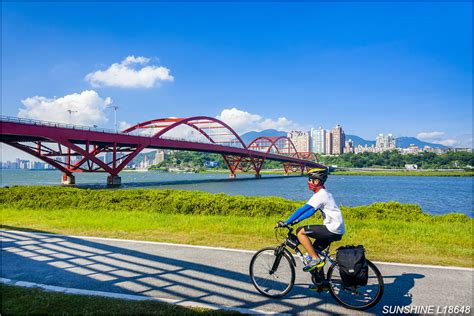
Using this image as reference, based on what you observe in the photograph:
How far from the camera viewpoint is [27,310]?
13.2ft

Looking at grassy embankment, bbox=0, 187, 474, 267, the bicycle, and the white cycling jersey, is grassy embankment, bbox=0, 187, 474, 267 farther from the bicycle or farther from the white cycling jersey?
the white cycling jersey

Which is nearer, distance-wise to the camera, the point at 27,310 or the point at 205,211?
the point at 27,310

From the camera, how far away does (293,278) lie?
4953 millimetres

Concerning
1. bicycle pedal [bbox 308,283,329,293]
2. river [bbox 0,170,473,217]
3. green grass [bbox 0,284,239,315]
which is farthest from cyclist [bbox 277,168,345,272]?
river [bbox 0,170,473,217]

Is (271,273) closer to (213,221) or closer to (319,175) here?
(319,175)

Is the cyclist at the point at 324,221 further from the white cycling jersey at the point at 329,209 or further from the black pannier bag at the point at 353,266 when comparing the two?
the black pannier bag at the point at 353,266

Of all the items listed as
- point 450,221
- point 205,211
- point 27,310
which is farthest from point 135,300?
point 450,221

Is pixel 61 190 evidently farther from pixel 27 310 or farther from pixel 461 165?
pixel 461 165

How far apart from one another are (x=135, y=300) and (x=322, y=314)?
249 centimetres

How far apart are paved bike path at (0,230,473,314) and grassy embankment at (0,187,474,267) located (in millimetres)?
944

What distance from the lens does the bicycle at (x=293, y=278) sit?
458cm

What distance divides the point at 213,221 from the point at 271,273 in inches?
230

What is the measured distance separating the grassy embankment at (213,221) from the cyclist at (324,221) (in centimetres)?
286

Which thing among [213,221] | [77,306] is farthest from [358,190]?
[77,306]
